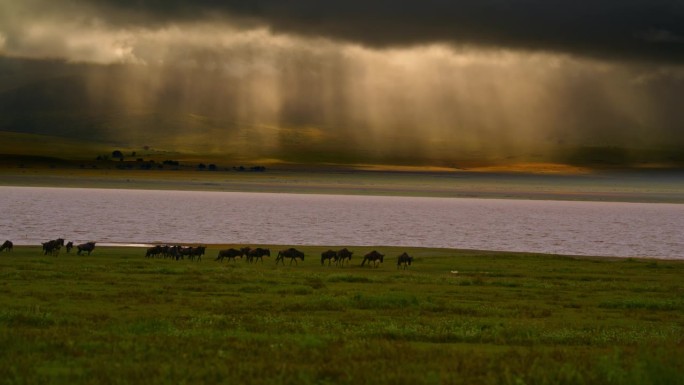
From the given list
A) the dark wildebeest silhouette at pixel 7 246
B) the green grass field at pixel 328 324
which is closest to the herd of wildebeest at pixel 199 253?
the dark wildebeest silhouette at pixel 7 246

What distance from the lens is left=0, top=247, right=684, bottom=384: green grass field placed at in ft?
55.3

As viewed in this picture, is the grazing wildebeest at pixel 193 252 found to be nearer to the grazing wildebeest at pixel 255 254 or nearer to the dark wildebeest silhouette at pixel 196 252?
the dark wildebeest silhouette at pixel 196 252

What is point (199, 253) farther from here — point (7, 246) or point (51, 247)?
point (7, 246)

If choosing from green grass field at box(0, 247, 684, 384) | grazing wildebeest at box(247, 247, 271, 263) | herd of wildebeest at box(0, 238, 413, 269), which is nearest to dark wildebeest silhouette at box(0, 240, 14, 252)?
herd of wildebeest at box(0, 238, 413, 269)

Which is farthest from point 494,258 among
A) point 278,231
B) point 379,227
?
point 379,227

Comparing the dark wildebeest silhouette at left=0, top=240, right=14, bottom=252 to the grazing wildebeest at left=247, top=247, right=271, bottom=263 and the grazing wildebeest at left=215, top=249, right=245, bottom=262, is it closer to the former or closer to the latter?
the grazing wildebeest at left=215, top=249, right=245, bottom=262

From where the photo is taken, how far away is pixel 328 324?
24.9 m

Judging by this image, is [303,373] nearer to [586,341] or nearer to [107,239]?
[586,341]

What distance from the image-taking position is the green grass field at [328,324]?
1686cm

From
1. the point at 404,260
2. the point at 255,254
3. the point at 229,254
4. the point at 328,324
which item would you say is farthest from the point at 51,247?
the point at 328,324

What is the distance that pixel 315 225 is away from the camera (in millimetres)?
104250

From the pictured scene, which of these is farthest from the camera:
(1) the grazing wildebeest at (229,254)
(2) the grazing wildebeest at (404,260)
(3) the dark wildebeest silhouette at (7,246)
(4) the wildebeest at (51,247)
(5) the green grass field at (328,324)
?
(3) the dark wildebeest silhouette at (7,246)

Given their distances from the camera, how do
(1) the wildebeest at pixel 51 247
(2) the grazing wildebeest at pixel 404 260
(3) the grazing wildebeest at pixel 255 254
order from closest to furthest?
(2) the grazing wildebeest at pixel 404 260 → (1) the wildebeest at pixel 51 247 → (3) the grazing wildebeest at pixel 255 254

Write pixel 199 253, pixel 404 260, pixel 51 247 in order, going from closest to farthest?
pixel 404 260
pixel 51 247
pixel 199 253
